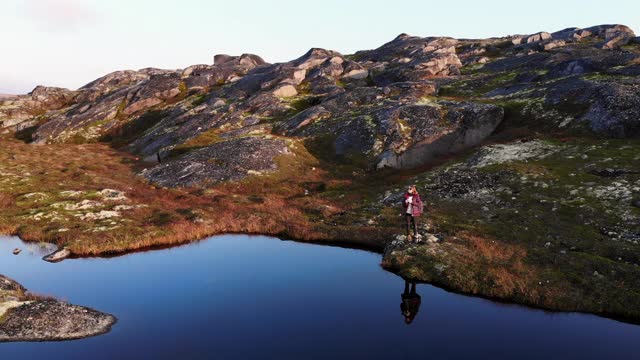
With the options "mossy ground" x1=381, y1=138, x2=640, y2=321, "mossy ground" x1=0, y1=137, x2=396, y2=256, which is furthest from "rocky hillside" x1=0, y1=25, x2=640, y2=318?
"mossy ground" x1=0, y1=137, x2=396, y2=256

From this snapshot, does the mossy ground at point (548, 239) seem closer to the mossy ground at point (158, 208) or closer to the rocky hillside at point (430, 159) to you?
the rocky hillside at point (430, 159)

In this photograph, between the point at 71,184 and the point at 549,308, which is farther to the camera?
the point at 71,184

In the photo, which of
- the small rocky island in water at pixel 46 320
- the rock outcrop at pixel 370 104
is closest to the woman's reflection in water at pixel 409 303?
the small rocky island in water at pixel 46 320

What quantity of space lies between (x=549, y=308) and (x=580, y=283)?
8.93 feet

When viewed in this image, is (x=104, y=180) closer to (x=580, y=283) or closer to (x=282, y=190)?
(x=282, y=190)

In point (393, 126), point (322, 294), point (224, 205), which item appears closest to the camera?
point (322, 294)

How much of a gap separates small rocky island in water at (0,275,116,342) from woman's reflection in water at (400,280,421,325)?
14653mm

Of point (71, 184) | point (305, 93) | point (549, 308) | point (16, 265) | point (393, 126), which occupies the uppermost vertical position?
point (305, 93)

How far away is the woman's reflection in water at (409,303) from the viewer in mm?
22766

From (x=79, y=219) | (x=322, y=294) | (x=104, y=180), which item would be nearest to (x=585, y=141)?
(x=322, y=294)

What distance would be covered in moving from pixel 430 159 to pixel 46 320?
Answer: 42.6 meters

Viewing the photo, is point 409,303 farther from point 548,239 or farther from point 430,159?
point 430,159

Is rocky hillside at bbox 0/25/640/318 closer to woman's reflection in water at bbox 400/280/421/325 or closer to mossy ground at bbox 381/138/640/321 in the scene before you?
mossy ground at bbox 381/138/640/321

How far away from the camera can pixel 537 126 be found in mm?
54031
